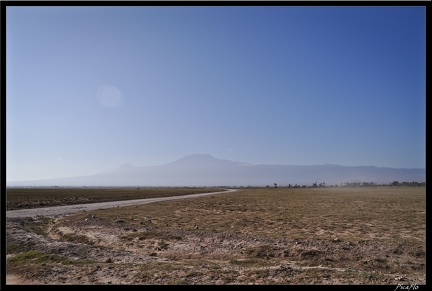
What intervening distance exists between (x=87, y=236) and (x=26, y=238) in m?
2.89

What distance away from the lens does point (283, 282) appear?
8.83 meters

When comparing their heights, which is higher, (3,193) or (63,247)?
(3,193)

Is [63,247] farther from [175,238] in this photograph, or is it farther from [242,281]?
[242,281]

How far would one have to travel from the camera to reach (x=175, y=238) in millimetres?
15477

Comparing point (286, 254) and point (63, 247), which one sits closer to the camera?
point (286, 254)

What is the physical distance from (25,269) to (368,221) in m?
20.6

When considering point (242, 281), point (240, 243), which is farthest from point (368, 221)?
point (242, 281)

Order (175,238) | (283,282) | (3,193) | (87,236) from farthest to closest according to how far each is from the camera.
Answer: (87,236) < (175,238) < (283,282) < (3,193)

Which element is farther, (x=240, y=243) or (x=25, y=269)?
(x=240, y=243)

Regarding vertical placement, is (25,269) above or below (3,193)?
below

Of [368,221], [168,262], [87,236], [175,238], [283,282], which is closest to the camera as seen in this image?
[283,282]

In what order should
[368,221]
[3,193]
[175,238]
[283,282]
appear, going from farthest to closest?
1. [368,221]
2. [175,238]
3. [283,282]
4. [3,193]
